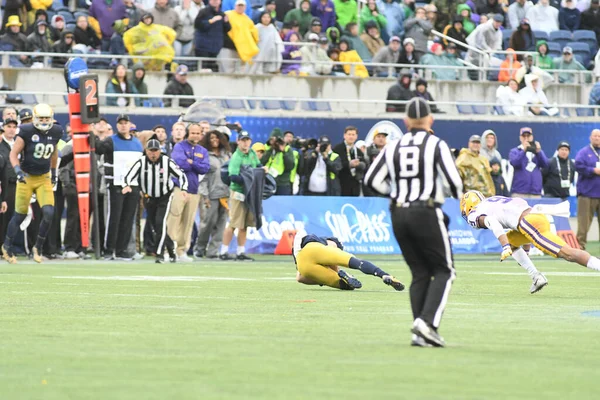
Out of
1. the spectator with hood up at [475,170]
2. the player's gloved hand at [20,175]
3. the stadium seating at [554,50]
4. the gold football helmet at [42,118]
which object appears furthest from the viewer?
the stadium seating at [554,50]

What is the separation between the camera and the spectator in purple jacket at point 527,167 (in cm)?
2784

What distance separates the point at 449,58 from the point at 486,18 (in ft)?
7.50

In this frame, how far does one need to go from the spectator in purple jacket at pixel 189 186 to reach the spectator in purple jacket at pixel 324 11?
8673mm

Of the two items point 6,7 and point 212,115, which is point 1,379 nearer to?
point 212,115

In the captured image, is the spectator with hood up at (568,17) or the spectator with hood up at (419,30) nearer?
the spectator with hood up at (419,30)

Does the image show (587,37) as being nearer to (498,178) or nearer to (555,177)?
(555,177)

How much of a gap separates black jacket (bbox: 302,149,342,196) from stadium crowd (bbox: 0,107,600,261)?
19 mm

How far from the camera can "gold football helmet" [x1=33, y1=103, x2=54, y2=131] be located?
21453 millimetres

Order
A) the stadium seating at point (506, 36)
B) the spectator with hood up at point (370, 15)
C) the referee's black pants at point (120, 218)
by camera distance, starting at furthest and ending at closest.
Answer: the stadium seating at point (506, 36) < the spectator with hood up at point (370, 15) < the referee's black pants at point (120, 218)

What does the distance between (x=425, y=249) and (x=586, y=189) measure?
59.3 feet

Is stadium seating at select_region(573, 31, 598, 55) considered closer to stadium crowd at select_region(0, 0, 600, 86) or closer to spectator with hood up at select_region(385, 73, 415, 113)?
stadium crowd at select_region(0, 0, 600, 86)

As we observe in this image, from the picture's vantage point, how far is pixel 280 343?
9.58m

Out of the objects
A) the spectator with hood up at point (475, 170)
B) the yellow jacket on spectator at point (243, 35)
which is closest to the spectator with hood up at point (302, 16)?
the yellow jacket on spectator at point (243, 35)

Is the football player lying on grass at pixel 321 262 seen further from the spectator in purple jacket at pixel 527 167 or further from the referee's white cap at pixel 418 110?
the spectator in purple jacket at pixel 527 167
